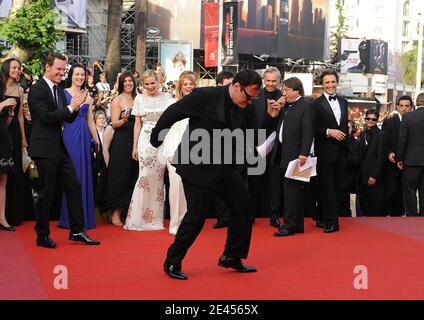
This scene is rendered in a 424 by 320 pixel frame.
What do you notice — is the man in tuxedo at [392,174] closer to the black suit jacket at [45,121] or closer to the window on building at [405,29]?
the black suit jacket at [45,121]

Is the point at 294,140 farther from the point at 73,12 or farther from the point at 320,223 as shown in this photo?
the point at 73,12

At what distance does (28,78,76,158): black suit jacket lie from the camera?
28.6ft

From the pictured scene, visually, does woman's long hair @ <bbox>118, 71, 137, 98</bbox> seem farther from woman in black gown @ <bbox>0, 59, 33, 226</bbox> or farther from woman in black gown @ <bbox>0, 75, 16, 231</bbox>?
woman in black gown @ <bbox>0, 75, 16, 231</bbox>

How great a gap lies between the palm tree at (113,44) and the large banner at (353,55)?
141ft

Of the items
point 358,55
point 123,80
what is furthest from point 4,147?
point 358,55

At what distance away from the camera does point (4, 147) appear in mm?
9914

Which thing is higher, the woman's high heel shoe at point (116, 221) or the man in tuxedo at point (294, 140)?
the man in tuxedo at point (294, 140)

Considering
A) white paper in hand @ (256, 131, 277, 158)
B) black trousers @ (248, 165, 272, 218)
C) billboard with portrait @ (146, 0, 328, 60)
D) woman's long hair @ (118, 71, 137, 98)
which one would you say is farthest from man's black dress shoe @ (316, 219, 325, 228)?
billboard with portrait @ (146, 0, 328, 60)

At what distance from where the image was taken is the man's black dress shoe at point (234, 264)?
25.2 feet

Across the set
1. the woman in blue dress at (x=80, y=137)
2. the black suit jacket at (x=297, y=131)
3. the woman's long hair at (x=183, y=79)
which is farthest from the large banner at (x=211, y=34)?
the woman in blue dress at (x=80, y=137)

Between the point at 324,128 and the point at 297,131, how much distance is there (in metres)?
0.53

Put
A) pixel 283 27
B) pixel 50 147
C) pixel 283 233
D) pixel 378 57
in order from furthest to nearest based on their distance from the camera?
pixel 378 57
pixel 283 27
pixel 283 233
pixel 50 147

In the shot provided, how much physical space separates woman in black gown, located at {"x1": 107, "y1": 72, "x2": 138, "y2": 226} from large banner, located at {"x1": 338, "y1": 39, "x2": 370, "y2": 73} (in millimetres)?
58793

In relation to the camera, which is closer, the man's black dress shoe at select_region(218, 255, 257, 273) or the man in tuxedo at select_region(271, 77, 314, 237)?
the man's black dress shoe at select_region(218, 255, 257, 273)
